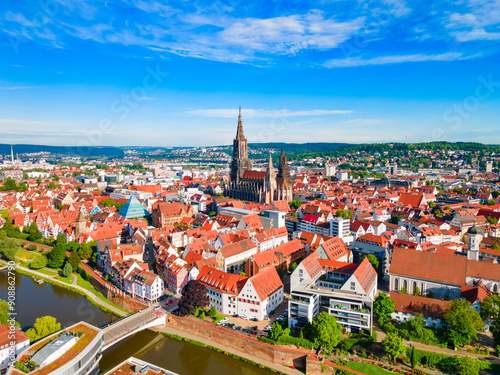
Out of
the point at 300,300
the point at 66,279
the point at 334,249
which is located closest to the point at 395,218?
the point at 334,249

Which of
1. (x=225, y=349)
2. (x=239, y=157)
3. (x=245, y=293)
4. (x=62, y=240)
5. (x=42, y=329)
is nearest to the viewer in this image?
(x=42, y=329)

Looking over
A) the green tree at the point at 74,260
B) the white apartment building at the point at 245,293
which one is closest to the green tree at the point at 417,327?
the white apartment building at the point at 245,293

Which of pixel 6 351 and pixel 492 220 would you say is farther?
pixel 492 220

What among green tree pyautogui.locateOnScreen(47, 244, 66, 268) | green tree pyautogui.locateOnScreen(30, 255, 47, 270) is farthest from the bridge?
green tree pyautogui.locateOnScreen(30, 255, 47, 270)

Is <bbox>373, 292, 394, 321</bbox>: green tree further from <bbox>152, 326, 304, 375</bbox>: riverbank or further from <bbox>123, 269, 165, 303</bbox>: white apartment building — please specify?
<bbox>123, 269, 165, 303</bbox>: white apartment building

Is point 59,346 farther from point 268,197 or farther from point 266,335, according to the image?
point 268,197

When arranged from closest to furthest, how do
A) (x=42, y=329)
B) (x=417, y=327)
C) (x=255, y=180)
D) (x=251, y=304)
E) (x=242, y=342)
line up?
(x=42, y=329) → (x=417, y=327) → (x=242, y=342) → (x=251, y=304) → (x=255, y=180)

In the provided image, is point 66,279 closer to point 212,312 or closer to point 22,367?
point 212,312
